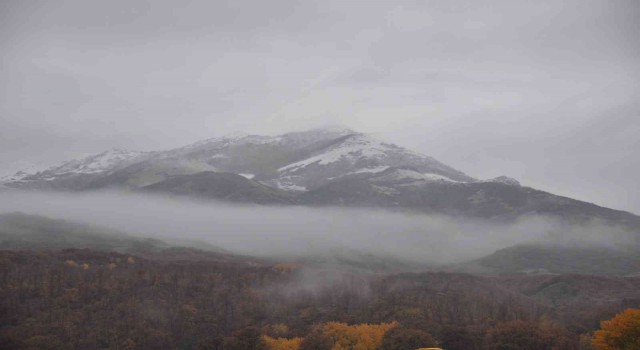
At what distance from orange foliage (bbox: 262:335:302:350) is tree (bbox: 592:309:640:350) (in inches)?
3297

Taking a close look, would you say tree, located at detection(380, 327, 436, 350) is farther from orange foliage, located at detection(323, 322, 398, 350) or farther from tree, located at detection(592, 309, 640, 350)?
tree, located at detection(592, 309, 640, 350)

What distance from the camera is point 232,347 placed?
181375 mm

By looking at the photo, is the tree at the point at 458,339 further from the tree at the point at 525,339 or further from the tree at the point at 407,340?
the tree at the point at 407,340

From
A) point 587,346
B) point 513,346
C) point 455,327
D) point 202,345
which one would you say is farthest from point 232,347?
point 587,346

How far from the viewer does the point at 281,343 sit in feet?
630

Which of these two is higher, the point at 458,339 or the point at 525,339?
the point at 525,339

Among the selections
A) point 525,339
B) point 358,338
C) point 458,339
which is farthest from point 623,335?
point 358,338

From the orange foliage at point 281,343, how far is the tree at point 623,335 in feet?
275

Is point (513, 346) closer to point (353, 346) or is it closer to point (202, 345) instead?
point (353, 346)

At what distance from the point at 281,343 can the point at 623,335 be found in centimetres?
9417

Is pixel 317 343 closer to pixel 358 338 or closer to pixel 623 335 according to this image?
pixel 358 338

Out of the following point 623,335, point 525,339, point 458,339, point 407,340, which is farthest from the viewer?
point 458,339

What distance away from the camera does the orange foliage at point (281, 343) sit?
187 meters

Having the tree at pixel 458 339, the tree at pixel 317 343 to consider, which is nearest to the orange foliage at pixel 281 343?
Answer: the tree at pixel 317 343
